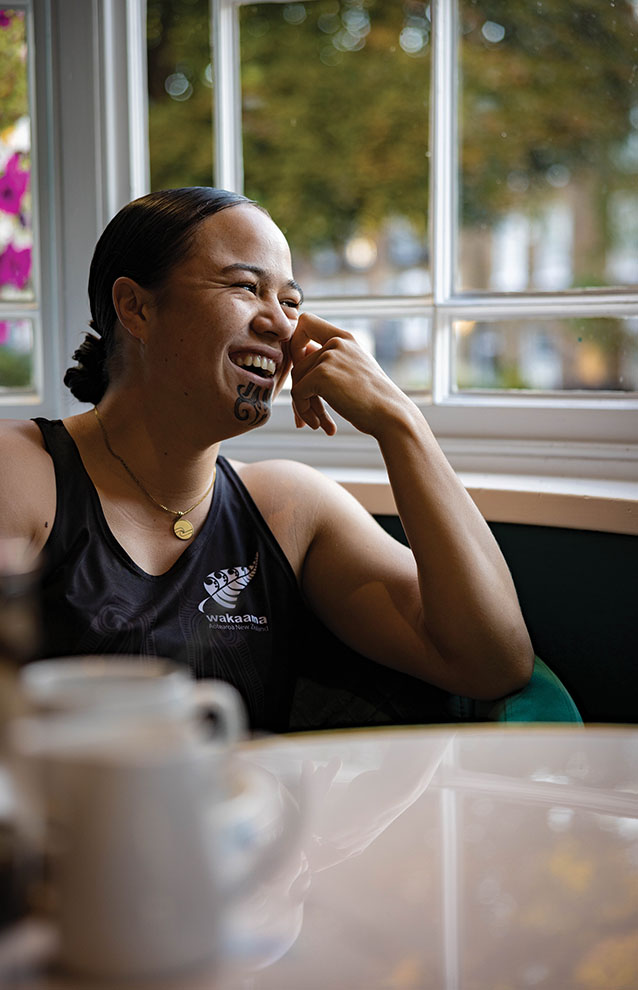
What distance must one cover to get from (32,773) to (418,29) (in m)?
2.15

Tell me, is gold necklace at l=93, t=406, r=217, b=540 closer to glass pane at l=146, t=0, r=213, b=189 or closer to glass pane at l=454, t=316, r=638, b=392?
glass pane at l=454, t=316, r=638, b=392

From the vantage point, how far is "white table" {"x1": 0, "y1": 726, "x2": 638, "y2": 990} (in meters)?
0.64

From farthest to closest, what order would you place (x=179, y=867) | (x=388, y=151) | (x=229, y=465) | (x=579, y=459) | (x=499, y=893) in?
(x=388, y=151) < (x=579, y=459) < (x=229, y=465) < (x=499, y=893) < (x=179, y=867)

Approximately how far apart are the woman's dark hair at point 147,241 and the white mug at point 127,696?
1154mm

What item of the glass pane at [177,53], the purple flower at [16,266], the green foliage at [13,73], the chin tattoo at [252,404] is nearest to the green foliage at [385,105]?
the glass pane at [177,53]

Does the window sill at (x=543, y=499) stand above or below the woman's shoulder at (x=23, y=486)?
below

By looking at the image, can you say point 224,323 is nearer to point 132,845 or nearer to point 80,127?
point 80,127

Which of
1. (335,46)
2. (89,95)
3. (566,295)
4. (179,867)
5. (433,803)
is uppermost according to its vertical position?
(335,46)

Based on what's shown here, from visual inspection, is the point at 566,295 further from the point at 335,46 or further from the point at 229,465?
the point at 335,46

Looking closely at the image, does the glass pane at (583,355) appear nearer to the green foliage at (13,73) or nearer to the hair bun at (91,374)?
the hair bun at (91,374)

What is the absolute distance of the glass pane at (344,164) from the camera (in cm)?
701

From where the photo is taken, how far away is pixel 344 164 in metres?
8.30

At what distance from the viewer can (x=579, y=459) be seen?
2.10m

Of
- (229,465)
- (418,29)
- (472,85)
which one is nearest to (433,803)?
(229,465)
